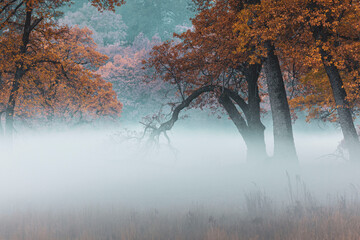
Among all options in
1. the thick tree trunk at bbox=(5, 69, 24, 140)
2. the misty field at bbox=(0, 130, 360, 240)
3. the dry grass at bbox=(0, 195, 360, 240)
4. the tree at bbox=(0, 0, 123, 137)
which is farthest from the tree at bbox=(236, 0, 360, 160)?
the thick tree trunk at bbox=(5, 69, 24, 140)

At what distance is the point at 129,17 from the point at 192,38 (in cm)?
10032

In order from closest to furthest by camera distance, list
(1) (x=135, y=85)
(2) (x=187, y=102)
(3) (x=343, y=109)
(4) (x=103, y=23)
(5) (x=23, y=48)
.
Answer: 1. (3) (x=343, y=109)
2. (5) (x=23, y=48)
3. (2) (x=187, y=102)
4. (1) (x=135, y=85)
5. (4) (x=103, y=23)

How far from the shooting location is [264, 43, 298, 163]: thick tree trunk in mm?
12523

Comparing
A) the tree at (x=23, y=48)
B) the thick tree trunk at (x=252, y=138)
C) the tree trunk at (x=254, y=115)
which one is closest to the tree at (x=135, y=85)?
the tree at (x=23, y=48)

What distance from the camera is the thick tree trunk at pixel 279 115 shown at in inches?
493

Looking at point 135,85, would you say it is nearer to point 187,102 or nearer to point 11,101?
point 11,101

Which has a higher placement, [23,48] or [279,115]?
[23,48]

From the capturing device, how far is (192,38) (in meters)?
14.5

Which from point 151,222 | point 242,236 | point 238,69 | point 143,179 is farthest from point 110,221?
point 238,69

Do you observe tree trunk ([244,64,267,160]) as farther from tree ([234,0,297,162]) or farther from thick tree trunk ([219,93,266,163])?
tree ([234,0,297,162])

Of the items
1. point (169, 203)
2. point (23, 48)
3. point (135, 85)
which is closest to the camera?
point (169, 203)

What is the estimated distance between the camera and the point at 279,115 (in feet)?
A: 41.2

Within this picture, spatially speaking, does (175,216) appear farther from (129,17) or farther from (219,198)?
(129,17)

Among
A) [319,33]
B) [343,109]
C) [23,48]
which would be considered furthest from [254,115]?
[23,48]
